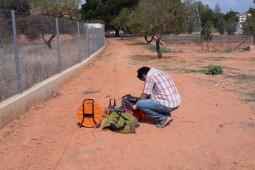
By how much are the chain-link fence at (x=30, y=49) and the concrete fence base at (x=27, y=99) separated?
0.57 feet

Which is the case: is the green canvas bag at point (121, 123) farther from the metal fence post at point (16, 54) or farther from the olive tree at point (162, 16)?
the olive tree at point (162, 16)

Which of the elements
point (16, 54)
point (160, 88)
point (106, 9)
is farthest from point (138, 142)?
point (106, 9)

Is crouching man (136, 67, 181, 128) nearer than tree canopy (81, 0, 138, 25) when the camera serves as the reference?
Yes

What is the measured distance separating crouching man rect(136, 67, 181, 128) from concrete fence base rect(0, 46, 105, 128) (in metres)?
2.36

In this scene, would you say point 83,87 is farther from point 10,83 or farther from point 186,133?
point 186,133

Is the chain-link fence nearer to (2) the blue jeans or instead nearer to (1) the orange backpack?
(1) the orange backpack

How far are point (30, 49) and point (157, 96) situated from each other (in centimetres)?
410

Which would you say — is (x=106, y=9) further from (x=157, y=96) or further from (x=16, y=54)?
(x=157, y=96)

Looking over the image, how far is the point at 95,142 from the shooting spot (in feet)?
20.2

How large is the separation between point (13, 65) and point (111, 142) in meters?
3.25

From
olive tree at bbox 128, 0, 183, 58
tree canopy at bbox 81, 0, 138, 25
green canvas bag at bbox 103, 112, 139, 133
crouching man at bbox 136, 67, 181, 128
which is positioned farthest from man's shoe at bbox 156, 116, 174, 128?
tree canopy at bbox 81, 0, 138, 25

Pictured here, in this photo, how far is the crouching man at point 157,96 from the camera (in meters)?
6.88

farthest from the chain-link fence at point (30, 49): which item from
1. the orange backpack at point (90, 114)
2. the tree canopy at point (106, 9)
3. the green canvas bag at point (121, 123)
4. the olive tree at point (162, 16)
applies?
the tree canopy at point (106, 9)

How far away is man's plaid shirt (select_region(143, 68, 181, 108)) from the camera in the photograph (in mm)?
6855
